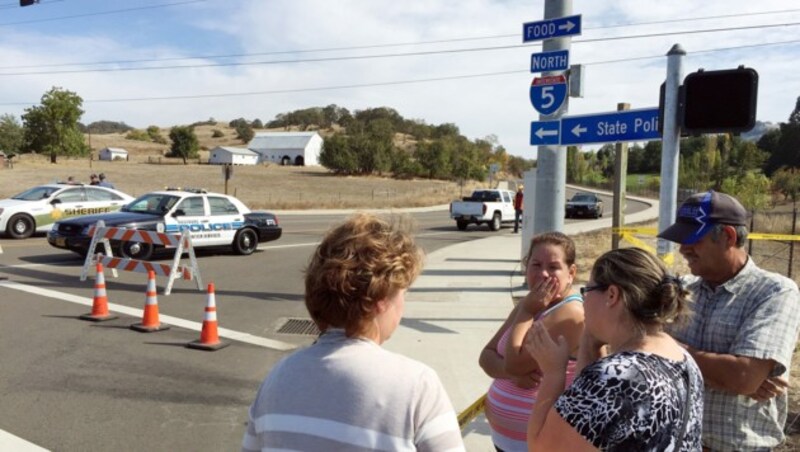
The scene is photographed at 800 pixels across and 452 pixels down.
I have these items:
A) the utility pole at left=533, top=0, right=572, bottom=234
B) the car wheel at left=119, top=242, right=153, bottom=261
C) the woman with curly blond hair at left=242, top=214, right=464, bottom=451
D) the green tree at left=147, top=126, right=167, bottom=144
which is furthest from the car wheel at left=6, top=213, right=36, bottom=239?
the green tree at left=147, top=126, right=167, bottom=144

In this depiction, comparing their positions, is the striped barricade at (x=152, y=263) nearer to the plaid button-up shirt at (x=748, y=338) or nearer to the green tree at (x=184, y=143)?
the plaid button-up shirt at (x=748, y=338)

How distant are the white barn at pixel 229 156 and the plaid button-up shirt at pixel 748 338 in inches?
4047

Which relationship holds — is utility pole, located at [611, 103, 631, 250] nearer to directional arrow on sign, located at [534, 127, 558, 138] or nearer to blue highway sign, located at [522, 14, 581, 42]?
blue highway sign, located at [522, 14, 581, 42]

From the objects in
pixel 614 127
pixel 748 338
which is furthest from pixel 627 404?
pixel 614 127

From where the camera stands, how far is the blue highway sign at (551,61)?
273 inches

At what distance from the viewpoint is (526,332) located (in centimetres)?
263

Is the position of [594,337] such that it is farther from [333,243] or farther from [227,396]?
[227,396]

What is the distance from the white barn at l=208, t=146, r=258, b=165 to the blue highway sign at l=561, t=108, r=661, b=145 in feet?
325

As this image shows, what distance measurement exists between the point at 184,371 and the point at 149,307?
1.90 meters

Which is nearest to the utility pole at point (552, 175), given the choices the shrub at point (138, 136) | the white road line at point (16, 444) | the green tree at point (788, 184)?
the white road line at point (16, 444)

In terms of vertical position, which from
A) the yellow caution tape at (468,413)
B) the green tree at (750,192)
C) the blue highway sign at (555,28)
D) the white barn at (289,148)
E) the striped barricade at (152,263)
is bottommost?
the yellow caution tape at (468,413)

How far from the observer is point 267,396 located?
1.55 metres

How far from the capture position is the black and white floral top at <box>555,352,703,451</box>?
5.27 ft

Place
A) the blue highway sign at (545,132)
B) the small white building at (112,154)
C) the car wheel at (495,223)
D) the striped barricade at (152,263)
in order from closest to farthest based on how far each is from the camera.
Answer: the blue highway sign at (545,132), the striped barricade at (152,263), the car wheel at (495,223), the small white building at (112,154)
